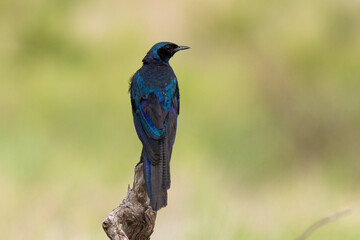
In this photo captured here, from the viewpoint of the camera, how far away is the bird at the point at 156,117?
4.66 metres

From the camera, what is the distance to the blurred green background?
11.2m

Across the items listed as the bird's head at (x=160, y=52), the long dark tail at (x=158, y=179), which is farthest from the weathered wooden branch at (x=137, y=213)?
the bird's head at (x=160, y=52)

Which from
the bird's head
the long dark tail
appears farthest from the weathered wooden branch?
the bird's head

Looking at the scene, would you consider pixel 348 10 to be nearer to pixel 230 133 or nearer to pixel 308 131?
pixel 308 131

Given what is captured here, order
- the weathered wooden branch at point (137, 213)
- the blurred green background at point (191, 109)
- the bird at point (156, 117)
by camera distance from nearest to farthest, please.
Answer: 1. the bird at point (156, 117)
2. the weathered wooden branch at point (137, 213)
3. the blurred green background at point (191, 109)

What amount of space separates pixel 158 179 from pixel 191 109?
9.37m

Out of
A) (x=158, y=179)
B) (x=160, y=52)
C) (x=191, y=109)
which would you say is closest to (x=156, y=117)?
(x=158, y=179)

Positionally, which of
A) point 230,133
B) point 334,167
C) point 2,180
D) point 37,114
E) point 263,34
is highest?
point 263,34

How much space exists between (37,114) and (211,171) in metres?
4.09

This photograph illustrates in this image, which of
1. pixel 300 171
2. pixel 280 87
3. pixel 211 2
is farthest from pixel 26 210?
pixel 211 2

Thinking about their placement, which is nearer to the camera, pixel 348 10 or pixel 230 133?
pixel 230 133

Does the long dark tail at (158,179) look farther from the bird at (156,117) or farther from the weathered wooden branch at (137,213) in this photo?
the weathered wooden branch at (137,213)

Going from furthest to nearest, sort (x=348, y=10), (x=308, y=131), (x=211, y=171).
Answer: (x=348, y=10) → (x=308, y=131) → (x=211, y=171)

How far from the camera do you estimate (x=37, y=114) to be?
14.1 m
